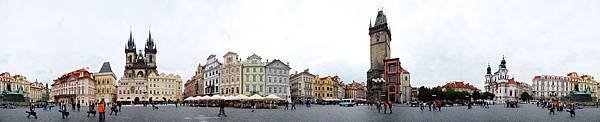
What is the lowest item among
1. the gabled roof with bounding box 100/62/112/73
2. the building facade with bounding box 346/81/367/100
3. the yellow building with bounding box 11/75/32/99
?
the building facade with bounding box 346/81/367/100

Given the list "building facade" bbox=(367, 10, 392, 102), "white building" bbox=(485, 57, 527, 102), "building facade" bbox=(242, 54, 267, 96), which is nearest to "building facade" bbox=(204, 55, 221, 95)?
"building facade" bbox=(242, 54, 267, 96)

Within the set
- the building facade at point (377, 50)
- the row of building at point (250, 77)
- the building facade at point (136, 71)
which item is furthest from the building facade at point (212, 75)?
the building facade at point (377, 50)

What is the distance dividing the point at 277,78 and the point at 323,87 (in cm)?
3032

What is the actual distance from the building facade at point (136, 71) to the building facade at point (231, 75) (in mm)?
26047

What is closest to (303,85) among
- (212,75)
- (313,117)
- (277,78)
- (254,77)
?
(212,75)

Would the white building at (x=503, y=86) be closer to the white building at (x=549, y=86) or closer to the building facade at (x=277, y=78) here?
the white building at (x=549, y=86)

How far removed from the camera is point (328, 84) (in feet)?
385

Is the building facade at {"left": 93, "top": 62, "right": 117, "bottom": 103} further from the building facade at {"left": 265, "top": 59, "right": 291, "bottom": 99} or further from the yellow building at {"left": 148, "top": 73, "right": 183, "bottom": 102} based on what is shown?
the building facade at {"left": 265, "top": 59, "right": 291, "bottom": 99}

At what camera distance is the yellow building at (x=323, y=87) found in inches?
4414

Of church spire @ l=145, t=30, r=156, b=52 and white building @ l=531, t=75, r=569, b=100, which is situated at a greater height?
church spire @ l=145, t=30, r=156, b=52

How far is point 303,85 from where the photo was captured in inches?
4198

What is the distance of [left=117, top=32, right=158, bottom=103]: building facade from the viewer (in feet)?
371

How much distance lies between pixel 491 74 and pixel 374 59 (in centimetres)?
8409

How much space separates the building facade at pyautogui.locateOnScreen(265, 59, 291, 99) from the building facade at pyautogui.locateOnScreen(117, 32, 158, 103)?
33363 mm
